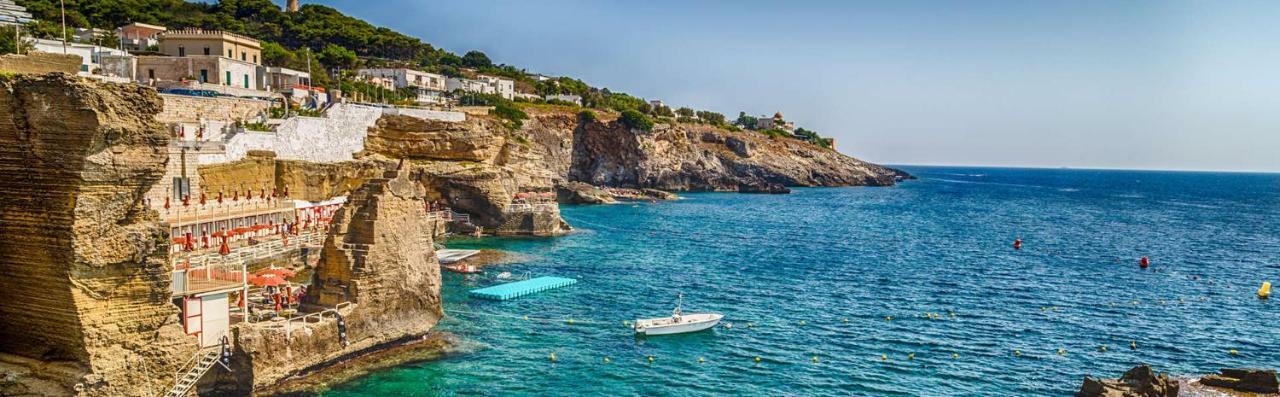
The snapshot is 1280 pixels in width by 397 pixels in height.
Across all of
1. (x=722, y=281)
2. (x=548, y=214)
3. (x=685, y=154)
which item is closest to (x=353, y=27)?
(x=685, y=154)

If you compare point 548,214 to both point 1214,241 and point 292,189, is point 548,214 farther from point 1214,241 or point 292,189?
point 1214,241

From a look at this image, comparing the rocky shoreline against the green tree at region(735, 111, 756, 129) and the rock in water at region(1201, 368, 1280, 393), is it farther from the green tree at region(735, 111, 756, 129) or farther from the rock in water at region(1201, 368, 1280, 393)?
the green tree at region(735, 111, 756, 129)

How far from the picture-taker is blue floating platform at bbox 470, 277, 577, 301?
34156mm

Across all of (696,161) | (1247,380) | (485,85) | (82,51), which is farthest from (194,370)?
→ (696,161)

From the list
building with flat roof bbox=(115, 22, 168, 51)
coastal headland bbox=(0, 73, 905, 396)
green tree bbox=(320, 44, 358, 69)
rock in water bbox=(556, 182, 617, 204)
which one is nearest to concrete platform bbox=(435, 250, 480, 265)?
coastal headland bbox=(0, 73, 905, 396)

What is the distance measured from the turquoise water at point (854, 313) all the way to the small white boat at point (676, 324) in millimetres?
449

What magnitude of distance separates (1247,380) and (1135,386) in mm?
4572

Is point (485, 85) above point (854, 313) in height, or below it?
above

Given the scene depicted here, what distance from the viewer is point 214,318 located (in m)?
18.9

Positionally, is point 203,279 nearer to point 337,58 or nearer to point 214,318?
point 214,318

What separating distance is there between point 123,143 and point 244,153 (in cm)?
3103

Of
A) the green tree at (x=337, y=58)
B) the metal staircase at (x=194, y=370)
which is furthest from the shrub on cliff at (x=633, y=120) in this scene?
the metal staircase at (x=194, y=370)

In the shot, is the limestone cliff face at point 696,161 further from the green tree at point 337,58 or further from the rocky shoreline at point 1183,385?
the rocky shoreline at point 1183,385

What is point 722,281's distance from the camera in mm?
41062
